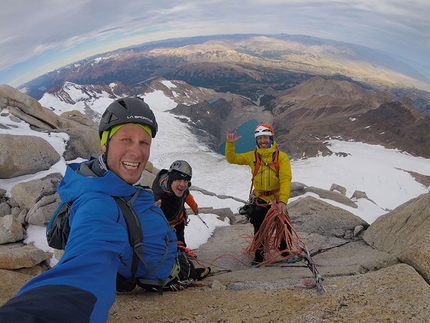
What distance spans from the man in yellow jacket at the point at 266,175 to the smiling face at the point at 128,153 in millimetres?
3582

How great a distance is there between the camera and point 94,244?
214 cm

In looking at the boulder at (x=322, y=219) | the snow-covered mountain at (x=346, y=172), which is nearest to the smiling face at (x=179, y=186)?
the boulder at (x=322, y=219)

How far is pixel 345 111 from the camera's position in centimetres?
12475

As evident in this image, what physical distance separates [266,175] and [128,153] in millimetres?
4017

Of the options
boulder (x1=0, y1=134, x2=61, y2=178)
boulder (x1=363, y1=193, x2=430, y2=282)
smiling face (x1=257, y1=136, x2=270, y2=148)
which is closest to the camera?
boulder (x1=363, y1=193, x2=430, y2=282)

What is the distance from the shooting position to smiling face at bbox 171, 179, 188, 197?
5.79 meters

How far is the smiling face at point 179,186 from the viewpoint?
579cm

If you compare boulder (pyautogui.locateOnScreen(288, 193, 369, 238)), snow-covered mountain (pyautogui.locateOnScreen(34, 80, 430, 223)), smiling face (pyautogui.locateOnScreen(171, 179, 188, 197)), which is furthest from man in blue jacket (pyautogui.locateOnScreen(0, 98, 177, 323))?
snow-covered mountain (pyautogui.locateOnScreen(34, 80, 430, 223))

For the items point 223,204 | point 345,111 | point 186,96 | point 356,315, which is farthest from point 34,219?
point 186,96

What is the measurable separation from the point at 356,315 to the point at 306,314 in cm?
43

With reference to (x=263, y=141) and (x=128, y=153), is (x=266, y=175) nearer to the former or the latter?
(x=263, y=141)

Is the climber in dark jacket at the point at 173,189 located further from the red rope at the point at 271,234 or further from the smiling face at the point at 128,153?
the smiling face at the point at 128,153

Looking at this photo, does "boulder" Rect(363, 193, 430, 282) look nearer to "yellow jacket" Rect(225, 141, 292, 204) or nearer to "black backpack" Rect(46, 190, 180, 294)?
"yellow jacket" Rect(225, 141, 292, 204)

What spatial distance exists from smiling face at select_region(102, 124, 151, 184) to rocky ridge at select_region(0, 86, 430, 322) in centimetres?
149
